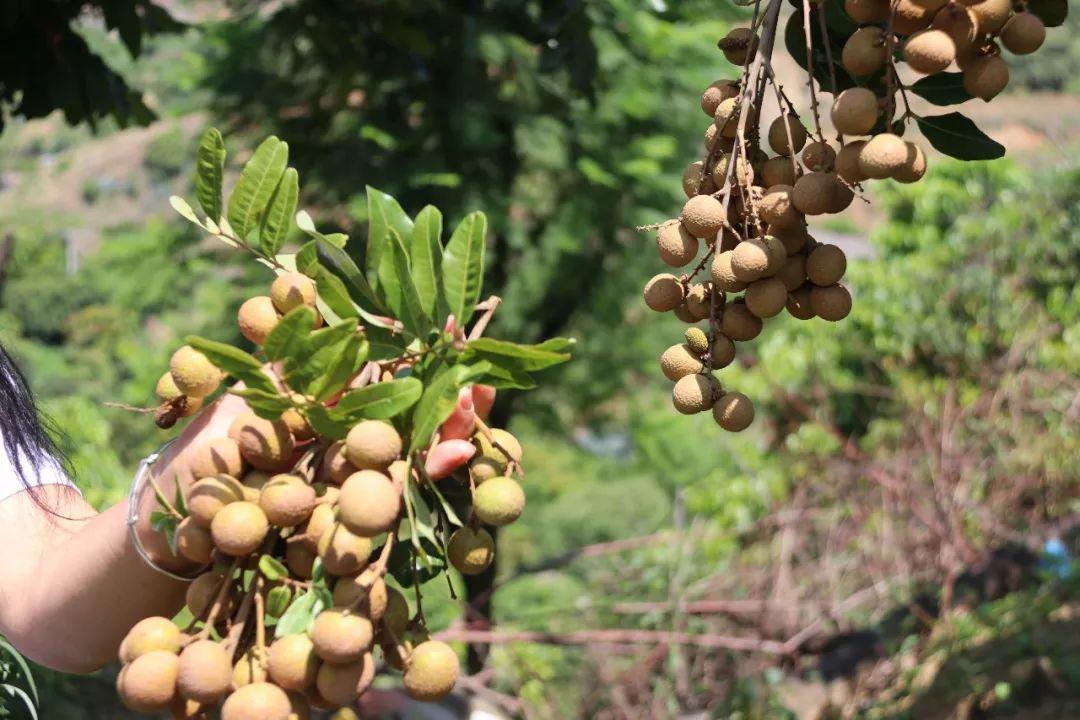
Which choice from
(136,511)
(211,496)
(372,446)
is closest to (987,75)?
(372,446)

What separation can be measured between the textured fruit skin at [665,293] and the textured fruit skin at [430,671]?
302mm

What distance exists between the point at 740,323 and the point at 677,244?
0.25 ft

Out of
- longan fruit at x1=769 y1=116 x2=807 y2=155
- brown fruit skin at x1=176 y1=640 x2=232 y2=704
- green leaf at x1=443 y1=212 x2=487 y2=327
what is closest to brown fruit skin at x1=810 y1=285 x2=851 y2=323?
longan fruit at x1=769 y1=116 x2=807 y2=155

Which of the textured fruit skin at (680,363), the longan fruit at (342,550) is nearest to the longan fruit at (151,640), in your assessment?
the longan fruit at (342,550)

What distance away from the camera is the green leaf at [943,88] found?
769 millimetres

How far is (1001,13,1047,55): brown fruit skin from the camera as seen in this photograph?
657 mm

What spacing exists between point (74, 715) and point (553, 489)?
1014 cm

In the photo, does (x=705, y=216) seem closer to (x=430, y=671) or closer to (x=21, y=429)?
(x=430, y=671)

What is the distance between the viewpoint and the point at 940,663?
2859 millimetres

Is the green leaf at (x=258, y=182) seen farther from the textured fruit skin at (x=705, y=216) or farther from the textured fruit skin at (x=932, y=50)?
the textured fruit skin at (x=932, y=50)

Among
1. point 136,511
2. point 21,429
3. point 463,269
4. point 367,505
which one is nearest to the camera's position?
point 367,505

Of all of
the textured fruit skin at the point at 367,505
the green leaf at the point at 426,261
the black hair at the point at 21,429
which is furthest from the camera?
the black hair at the point at 21,429

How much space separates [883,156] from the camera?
0.66 metres

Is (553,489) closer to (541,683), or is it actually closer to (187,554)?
(541,683)
